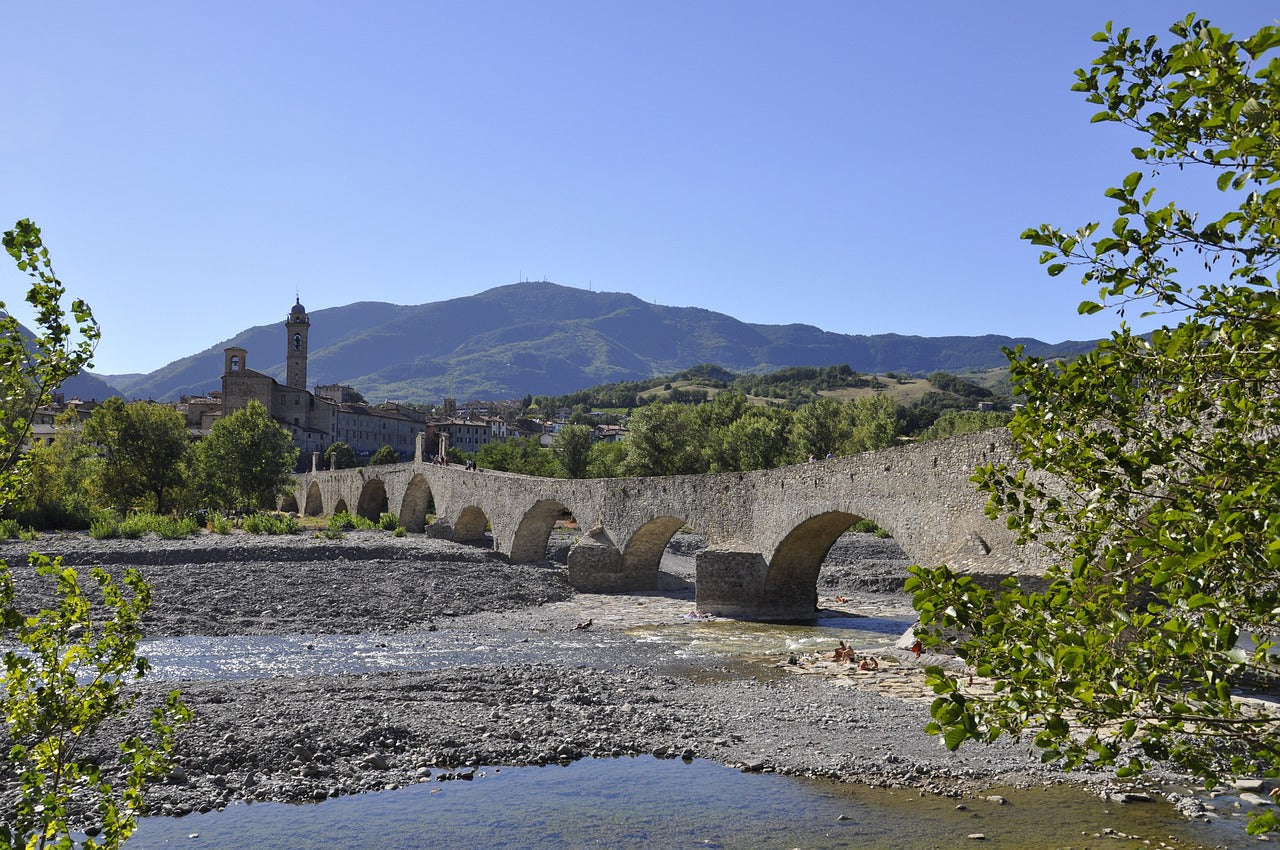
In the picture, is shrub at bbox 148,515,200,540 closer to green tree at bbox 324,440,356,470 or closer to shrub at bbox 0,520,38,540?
shrub at bbox 0,520,38,540

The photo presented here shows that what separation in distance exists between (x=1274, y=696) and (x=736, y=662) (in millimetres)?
8117

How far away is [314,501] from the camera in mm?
71750

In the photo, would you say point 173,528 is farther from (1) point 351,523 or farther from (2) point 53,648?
(2) point 53,648

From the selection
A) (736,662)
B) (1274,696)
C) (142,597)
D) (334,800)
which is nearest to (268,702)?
(334,800)

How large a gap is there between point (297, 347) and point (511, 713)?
358 feet

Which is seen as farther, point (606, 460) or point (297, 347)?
point (297, 347)

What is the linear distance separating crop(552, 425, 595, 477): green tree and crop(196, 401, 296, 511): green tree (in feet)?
54.7

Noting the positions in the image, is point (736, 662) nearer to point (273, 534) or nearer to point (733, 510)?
point (733, 510)

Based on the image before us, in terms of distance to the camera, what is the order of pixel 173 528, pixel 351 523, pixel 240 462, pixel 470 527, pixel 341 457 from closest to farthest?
pixel 173 528 < pixel 470 527 < pixel 351 523 < pixel 240 462 < pixel 341 457

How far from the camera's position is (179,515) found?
51.0 meters

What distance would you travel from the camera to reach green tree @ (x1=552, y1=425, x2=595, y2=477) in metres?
63.2

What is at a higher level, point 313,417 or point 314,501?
point 313,417

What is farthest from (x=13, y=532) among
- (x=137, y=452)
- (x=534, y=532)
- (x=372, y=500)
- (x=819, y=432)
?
(x=819, y=432)

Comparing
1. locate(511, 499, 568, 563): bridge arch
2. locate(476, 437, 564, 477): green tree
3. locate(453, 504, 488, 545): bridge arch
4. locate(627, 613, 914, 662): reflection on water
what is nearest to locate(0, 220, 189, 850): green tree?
locate(627, 613, 914, 662): reflection on water
